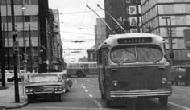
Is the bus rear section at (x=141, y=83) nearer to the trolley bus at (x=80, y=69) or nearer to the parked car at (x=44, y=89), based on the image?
the parked car at (x=44, y=89)

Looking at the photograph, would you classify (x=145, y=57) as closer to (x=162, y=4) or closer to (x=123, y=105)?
(x=123, y=105)

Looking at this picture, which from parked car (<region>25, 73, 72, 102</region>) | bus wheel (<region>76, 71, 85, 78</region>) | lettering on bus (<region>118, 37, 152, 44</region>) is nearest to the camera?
lettering on bus (<region>118, 37, 152, 44</region>)

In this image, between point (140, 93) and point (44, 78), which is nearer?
point (140, 93)

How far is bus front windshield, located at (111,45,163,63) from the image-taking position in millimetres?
19903

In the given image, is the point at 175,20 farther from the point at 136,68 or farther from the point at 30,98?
the point at 136,68

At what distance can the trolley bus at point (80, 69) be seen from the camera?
291ft

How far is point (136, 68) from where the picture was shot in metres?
19.7

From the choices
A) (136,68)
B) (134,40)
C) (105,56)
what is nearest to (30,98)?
(105,56)

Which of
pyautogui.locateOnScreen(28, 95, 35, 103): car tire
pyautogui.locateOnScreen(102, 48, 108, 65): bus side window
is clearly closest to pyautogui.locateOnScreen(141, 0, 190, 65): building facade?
pyautogui.locateOnScreen(28, 95, 35, 103): car tire

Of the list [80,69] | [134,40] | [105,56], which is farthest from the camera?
[80,69]

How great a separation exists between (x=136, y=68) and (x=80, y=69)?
70431 millimetres

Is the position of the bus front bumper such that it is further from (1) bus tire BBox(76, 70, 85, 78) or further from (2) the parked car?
(1) bus tire BBox(76, 70, 85, 78)

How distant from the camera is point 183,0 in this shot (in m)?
105

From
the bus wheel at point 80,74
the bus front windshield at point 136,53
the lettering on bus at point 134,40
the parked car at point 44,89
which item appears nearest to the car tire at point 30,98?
the parked car at point 44,89
